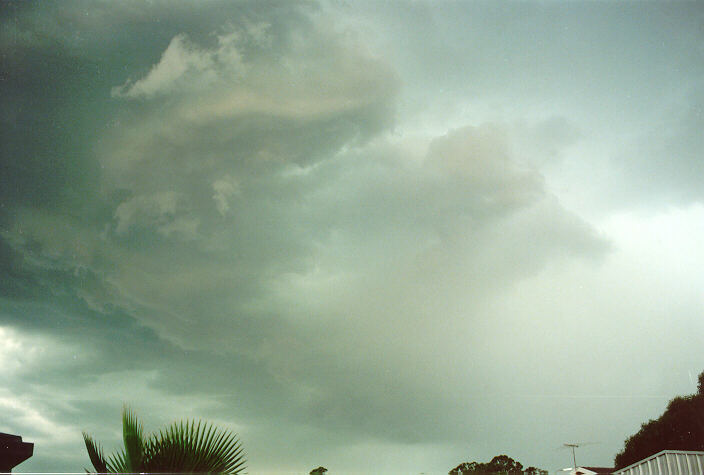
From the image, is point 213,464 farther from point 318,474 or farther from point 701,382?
point 701,382

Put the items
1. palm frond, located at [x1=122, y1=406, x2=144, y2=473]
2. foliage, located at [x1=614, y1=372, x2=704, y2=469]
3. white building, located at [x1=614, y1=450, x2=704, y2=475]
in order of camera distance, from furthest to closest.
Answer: foliage, located at [x1=614, y1=372, x2=704, y2=469] → white building, located at [x1=614, y1=450, x2=704, y2=475] → palm frond, located at [x1=122, y1=406, x2=144, y2=473]

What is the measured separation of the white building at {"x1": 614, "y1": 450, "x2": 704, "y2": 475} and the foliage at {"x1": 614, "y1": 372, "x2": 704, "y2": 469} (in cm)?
3337

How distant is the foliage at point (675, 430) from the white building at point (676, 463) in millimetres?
33366

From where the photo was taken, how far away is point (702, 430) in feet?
151

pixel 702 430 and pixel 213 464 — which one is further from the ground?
pixel 702 430

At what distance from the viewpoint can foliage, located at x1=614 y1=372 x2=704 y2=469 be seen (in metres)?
46.5

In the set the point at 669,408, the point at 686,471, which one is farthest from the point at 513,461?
the point at 686,471

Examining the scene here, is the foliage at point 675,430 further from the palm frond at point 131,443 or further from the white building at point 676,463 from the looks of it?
the palm frond at point 131,443

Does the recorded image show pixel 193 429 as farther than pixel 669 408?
No

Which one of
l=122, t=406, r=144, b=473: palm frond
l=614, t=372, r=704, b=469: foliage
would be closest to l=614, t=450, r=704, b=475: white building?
l=122, t=406, r=144, b=473: palm frond

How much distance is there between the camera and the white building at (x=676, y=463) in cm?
1622

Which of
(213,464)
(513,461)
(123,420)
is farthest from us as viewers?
(513,461)

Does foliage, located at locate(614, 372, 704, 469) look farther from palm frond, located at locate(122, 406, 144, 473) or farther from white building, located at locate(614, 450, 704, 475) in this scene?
palm frond, located at locate(122, 406, 144, 473)

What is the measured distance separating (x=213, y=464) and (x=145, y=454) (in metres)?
1.03
